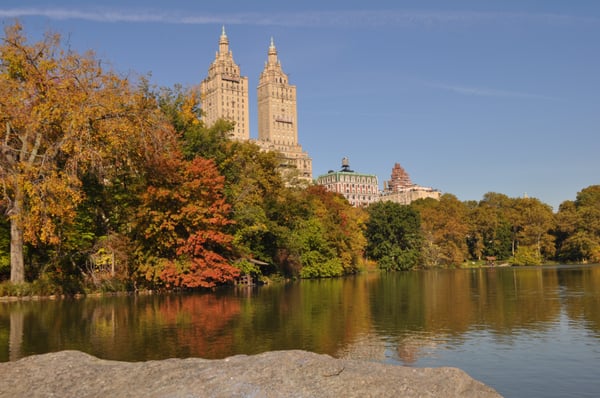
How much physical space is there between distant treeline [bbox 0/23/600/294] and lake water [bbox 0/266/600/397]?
16.6ft

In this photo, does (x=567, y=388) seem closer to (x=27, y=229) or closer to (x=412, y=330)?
(x=412, y=330)

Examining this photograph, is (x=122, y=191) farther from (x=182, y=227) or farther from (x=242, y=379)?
(x=242, y=379)

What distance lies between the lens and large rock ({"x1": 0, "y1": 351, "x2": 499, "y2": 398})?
27.1 feet

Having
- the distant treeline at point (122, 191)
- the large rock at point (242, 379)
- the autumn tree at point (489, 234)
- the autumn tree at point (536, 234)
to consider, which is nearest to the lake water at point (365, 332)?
the large rock at point (242, 379)

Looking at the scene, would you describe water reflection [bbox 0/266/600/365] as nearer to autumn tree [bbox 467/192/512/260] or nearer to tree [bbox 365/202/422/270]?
tree [bbox 365/202/422/270]

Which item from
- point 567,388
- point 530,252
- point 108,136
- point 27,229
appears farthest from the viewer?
point 530,252

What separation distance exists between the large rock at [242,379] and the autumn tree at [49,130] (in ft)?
70.6

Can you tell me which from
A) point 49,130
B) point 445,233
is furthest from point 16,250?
point 445,233

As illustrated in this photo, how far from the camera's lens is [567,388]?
11.4 meters

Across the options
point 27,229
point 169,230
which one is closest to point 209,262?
point 169,230

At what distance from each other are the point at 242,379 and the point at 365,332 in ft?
34.4

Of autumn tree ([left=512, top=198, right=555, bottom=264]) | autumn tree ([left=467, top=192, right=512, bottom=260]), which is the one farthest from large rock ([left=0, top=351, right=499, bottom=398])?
autumn tree ([left=467, top=192, right=512, bottom=260])

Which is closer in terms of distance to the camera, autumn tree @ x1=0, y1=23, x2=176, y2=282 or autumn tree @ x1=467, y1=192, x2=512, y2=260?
autumn tree @ x1=0, y1=23, x2=176, y2=282

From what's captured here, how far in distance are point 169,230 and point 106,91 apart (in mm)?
9714
